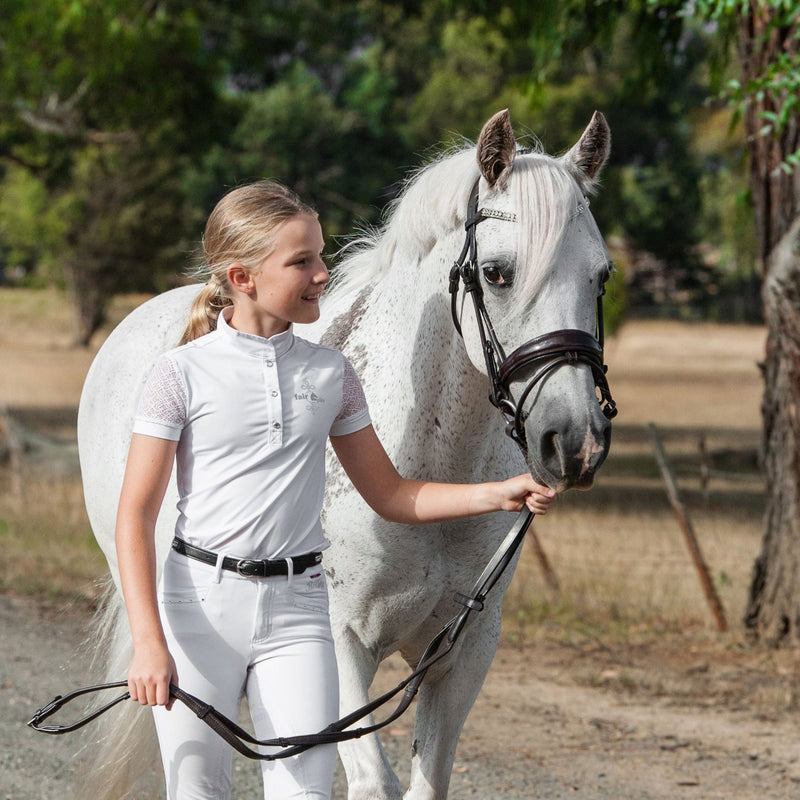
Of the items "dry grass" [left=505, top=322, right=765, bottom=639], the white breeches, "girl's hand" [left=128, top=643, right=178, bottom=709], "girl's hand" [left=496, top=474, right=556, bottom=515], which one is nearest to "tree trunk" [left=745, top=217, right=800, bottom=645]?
"dry grass" [left=505, top=322, right=765, bottom=639]

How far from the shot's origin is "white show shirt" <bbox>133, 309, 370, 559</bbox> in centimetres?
232

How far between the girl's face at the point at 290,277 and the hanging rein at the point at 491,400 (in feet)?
1.24

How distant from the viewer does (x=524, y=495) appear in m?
2.49

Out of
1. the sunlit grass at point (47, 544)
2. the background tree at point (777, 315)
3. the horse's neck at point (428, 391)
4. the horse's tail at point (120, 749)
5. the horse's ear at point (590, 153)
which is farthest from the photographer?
the sunlit grass at point (47, 544)

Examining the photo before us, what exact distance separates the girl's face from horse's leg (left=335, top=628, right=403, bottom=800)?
1.00m

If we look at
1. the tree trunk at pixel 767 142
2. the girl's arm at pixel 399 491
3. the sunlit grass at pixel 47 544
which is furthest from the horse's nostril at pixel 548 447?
the sunlit grass at pixel 47 544

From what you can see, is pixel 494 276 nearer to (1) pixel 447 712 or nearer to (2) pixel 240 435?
(2) pixel 240 435

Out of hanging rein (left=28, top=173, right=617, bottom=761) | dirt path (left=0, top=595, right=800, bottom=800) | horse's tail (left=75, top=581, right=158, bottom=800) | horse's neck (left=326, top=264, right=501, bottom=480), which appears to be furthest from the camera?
dirt path (left=0, top=595, right=800, bottom=800)

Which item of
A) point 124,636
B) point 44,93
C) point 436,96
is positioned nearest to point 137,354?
point 124,636

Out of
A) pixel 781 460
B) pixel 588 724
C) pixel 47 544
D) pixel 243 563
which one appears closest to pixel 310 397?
pixel 243 563

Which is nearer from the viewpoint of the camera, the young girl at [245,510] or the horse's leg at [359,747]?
the young girl at [245,510]

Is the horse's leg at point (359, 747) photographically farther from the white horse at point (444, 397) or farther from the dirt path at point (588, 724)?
the dirt path at point (588, 724)

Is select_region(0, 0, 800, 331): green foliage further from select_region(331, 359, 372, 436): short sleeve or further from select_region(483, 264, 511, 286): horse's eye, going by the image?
select_region(331, 359, 372, 436): short sleeve

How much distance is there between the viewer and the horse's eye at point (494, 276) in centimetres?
248
